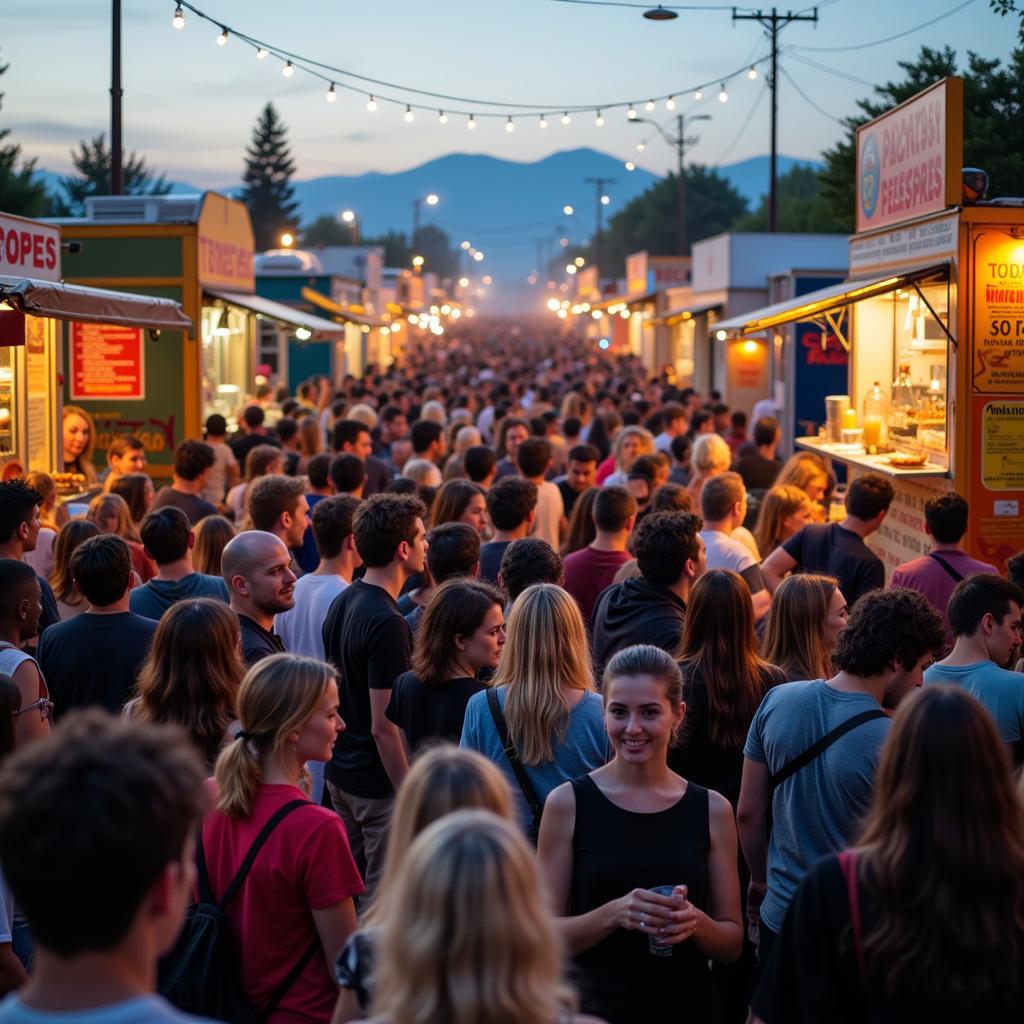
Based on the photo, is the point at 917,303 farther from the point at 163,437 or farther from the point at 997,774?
the point at 997,774

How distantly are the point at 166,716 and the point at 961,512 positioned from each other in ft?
13.6

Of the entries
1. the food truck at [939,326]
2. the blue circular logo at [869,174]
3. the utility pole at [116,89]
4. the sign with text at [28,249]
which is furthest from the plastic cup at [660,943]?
the utility pole at [116,89]

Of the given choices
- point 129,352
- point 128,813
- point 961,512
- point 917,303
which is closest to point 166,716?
point 128,813

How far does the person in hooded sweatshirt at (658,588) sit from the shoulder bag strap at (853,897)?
2.97 metres

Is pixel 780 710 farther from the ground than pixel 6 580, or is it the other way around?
pixel 6 580

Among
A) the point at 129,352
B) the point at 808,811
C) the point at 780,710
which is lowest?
the point at 808,811

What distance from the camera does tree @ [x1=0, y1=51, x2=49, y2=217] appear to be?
42062mm

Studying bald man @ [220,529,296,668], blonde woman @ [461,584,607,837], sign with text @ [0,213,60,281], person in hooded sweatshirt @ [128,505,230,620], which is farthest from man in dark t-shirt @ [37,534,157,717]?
sign with text @ [0,213,60,281]

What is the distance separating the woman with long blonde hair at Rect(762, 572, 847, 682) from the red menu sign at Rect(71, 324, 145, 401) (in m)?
12.8

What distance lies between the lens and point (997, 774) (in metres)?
2.65

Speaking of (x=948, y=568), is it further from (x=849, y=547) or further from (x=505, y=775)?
(x=505, y=775)

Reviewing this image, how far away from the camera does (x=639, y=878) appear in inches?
140

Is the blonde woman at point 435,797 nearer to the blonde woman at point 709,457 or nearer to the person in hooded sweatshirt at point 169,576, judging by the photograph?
the person in hooded sweatshirt at point 169,576

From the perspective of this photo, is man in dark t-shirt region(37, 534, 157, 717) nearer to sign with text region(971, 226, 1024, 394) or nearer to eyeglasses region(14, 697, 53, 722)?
eyeglasses region(14, 697, 53, 722)
